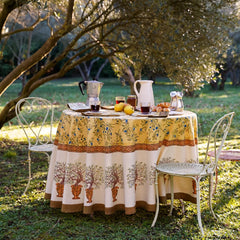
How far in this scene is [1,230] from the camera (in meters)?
3.43

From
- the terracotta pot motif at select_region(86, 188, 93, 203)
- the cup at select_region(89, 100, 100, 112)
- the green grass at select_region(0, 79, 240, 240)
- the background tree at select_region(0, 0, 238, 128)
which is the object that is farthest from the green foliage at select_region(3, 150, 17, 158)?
the terracotta pot motif at select_region(86, 188, 93, 203)

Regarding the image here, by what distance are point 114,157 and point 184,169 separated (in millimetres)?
664

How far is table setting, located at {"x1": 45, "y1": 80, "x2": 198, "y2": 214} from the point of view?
11.3 ft

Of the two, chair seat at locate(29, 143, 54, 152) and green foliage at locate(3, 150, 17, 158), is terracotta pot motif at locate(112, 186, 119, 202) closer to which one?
chair seat at locate(29, 143, 54, 152)

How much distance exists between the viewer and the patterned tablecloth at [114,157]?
3.43 meters

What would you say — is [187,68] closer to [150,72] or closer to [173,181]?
[150,72]

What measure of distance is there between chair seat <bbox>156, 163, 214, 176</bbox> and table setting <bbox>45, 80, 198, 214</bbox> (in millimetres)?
114

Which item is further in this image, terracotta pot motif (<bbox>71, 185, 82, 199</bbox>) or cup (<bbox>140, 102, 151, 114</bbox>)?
cup (<bbox>140, 102, 151, 114</bbox>)

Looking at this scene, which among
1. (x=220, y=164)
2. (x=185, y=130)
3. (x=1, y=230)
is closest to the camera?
(x=1, y=230)

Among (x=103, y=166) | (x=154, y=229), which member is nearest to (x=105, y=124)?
(x=103, y=166)

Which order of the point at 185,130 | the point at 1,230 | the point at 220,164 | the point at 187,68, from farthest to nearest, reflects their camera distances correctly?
1. the point at 220,164
2. the point at 187,68
3. the point at 185,130
4. the point at 1,230

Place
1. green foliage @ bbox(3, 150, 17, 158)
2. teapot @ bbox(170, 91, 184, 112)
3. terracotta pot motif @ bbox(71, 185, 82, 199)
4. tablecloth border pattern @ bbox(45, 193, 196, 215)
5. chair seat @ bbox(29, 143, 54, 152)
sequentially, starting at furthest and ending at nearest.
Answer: green foliage @ bbox(3, 150, 17, 158)
chair seat @ bbox(29, 143, 54, 152)
teapot @ bbox(170, 91, 184, 112)
terracotta pot motif @ bbox(71, 185, 82, 199)
tablecloth border pattern @ bbox(45, 193, 196, 215)

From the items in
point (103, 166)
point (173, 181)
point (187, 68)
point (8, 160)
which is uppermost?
point (187, 68)

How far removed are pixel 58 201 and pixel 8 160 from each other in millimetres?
2743
